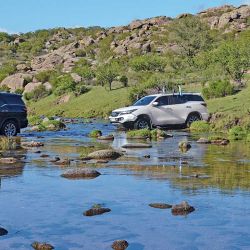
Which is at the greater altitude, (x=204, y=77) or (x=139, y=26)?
(x=139, y=26)

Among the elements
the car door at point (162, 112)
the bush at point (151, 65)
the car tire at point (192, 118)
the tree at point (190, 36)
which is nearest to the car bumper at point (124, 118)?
the car door at point (162, 112)

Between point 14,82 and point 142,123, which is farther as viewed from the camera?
point 14,82

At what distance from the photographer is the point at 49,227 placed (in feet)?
27.4

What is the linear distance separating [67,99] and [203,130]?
3462 centimetres

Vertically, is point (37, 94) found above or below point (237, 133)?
above

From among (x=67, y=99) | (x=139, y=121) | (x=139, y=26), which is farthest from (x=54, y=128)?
(x=139, y=26)

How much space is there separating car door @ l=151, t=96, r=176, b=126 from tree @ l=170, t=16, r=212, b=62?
199 feet

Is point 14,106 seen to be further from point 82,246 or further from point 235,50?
point 235,50

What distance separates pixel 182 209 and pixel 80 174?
4195 mm

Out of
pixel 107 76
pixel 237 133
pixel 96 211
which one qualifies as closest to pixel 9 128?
pixel 237 133

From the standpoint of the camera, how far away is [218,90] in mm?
42188

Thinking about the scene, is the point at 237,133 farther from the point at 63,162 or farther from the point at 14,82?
the point at 14,82

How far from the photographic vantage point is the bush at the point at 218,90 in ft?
138

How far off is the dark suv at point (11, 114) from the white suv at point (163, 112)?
5.50 m
